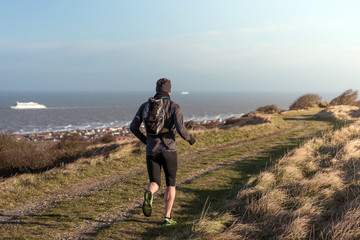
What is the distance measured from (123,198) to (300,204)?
3566 millimetres

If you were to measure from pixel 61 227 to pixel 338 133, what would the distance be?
12.0 m

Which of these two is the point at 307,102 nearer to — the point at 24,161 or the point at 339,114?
the point at 339,114

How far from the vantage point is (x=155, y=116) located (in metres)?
4.53

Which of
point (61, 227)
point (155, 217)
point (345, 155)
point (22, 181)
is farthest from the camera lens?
point (345, 155)

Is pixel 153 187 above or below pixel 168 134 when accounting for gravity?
below

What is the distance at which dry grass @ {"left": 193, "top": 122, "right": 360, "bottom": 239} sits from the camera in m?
4.55

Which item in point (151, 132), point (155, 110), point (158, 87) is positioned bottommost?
point (151, 132)

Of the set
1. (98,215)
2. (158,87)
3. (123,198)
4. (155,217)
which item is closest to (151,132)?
(158,87)

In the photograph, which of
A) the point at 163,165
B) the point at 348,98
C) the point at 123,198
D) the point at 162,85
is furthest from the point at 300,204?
the point at 348,98

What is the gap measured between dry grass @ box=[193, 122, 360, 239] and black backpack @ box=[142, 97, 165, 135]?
179 cm

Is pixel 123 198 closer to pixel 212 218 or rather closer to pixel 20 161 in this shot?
pixel 212 218

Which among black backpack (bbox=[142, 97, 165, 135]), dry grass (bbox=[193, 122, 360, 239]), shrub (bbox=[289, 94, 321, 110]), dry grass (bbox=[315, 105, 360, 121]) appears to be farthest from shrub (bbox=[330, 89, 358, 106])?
black backpack (bbox=[142, 97, 165, 135])

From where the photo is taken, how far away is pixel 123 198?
6.63 m

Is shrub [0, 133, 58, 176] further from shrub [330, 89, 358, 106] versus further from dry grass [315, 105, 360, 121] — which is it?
shrub [330, 89, 358, 106]
